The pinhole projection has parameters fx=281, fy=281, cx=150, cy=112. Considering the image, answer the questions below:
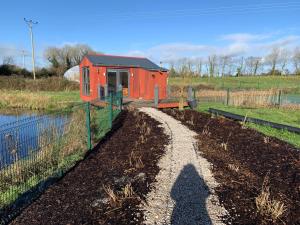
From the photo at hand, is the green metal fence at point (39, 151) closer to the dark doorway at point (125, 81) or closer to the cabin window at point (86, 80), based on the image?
the dark doorway at point (125, 81)

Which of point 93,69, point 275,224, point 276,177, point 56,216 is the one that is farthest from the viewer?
point 93,69

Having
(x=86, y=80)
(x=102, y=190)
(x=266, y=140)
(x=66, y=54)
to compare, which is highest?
(x=66, y=54)

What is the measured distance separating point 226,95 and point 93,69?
9.79m

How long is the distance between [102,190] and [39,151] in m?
2.99

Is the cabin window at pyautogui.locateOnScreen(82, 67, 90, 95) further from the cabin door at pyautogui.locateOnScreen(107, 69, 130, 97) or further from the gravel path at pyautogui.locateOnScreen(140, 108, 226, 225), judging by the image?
the gravel path at pyautogui.locateOnScreen(140, 108, 226, 225)

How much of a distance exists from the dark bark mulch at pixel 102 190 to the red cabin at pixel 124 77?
13.2 meters

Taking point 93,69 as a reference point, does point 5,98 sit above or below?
below

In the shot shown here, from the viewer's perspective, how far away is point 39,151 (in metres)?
6.80

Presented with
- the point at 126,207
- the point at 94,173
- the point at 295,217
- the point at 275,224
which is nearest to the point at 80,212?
the point at 126,207

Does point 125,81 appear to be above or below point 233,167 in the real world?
above

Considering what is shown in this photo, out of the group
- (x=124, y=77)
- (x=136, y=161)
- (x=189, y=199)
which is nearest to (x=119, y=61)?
(x=124, y=77)

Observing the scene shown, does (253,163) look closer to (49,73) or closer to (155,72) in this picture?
(155,72)

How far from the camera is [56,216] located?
373 cm

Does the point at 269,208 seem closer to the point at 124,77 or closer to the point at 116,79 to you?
the point at 116,79
